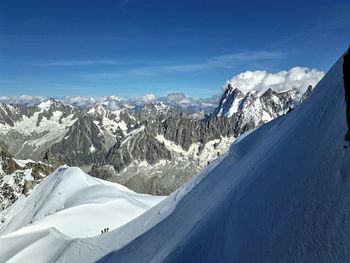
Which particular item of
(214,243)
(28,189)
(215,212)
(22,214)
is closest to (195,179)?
(215,212)

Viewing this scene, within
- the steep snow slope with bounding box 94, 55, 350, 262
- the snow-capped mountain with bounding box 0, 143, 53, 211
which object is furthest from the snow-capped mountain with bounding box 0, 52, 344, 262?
the snow-capped mountain with bounding box 0, 143, 53, 211

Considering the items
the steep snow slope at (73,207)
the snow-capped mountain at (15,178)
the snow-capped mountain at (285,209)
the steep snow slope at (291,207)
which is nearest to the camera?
the steep snow slope at (291,207)

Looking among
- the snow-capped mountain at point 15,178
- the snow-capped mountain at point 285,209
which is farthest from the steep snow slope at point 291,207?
the snow-capped mountain at point 15,178

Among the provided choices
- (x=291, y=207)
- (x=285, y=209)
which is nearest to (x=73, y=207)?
(x=285, y=209)

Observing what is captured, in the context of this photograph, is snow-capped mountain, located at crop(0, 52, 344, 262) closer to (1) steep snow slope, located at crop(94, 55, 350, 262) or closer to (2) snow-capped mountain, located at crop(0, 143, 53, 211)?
(1) steep snow slope, located at crop(94, 55, 350, 262)

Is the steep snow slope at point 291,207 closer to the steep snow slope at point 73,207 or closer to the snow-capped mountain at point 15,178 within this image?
the steep snow slope at point 73,207
